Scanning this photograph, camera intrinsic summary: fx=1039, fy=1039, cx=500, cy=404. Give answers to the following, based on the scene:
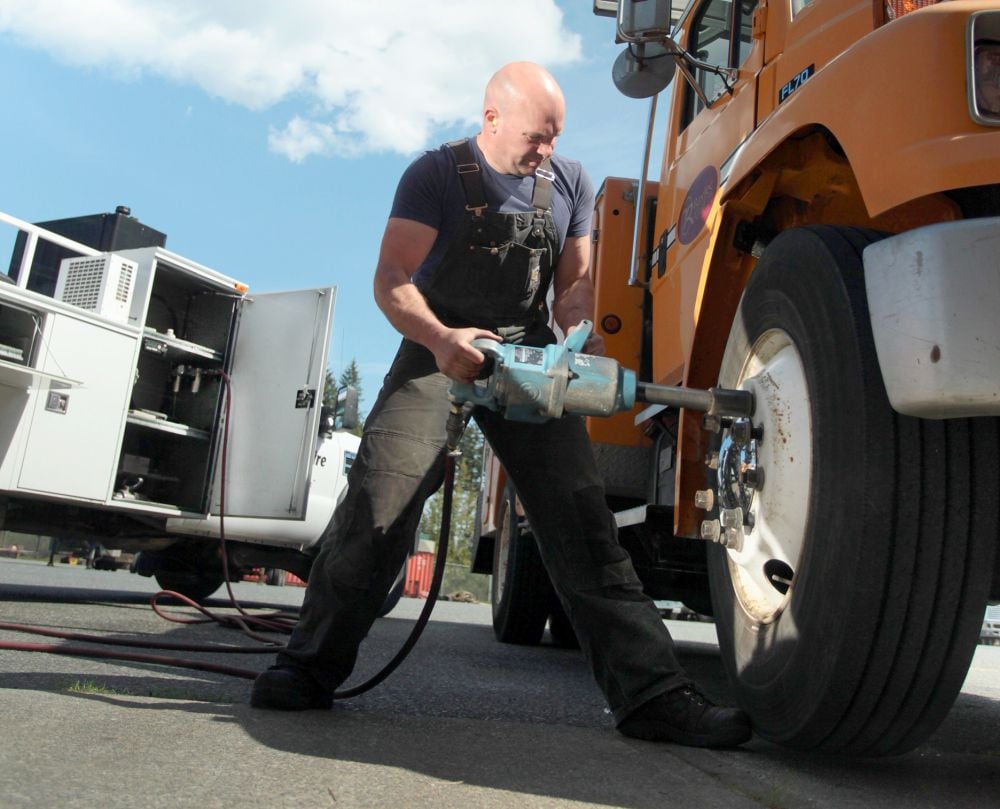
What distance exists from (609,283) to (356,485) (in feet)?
6.63

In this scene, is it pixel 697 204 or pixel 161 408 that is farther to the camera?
pixel 161 408

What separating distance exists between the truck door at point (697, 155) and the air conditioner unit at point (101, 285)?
3937mm

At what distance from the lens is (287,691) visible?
2.68 m

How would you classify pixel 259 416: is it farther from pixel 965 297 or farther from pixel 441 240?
pixel 965 297

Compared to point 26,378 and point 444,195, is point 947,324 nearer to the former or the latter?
point 444,195

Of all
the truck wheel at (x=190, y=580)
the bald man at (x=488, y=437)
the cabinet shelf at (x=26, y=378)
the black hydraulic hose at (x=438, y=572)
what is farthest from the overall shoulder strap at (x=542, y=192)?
the truck wheel at (x=190, y=580)

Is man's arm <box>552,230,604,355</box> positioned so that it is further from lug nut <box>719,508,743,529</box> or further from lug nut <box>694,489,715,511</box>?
lug nut <box>719,508,743,529</box>

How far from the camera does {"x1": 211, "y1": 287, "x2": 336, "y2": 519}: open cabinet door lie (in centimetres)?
741

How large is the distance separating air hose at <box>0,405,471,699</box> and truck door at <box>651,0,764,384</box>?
921mm

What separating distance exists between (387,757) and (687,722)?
80cm

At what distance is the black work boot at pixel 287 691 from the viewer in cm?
268

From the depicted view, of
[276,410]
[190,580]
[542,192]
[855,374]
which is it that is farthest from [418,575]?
[855,374]

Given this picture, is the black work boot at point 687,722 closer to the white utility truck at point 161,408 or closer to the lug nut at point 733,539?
the lug nut at point 733,539

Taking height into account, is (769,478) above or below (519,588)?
above
